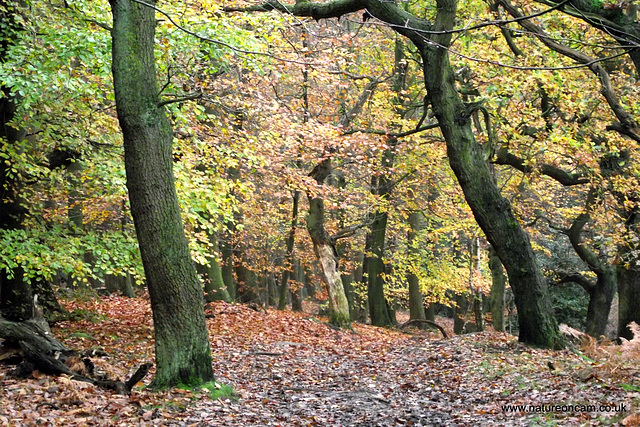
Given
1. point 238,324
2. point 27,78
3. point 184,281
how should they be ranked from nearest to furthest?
point 184,281 < point 27,78 < point 238,324

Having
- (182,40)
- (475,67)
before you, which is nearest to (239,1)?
(182,40)

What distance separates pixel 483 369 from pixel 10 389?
702 centimetres

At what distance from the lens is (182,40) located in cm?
1005

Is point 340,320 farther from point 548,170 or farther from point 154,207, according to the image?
point 154,207

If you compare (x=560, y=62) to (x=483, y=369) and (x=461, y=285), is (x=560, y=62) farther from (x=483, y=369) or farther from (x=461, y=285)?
(x=461, y=285)

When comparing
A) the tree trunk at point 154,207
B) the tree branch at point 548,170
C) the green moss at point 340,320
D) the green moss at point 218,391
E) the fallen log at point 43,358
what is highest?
the tree branch at point 548,170

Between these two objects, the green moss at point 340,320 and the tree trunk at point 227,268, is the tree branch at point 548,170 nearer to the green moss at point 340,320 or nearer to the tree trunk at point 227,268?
the green moss at point 340,320

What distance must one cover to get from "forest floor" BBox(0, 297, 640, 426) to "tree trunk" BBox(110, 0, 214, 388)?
0.60 meters

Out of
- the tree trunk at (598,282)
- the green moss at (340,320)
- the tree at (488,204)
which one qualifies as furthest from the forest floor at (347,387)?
the tree trunk at (598,282)

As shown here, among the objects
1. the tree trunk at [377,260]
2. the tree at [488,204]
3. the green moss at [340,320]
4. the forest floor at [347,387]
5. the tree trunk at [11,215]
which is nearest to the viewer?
the forest floor at [347,387]

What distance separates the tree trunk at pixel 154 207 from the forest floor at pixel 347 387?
60 centimetres

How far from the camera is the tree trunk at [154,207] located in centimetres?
760

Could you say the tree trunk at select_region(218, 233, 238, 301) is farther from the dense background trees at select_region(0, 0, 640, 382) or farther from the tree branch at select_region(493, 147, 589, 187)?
the tree branch at select_region(493, 147, 589, 187)

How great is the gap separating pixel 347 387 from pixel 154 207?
452 cm
